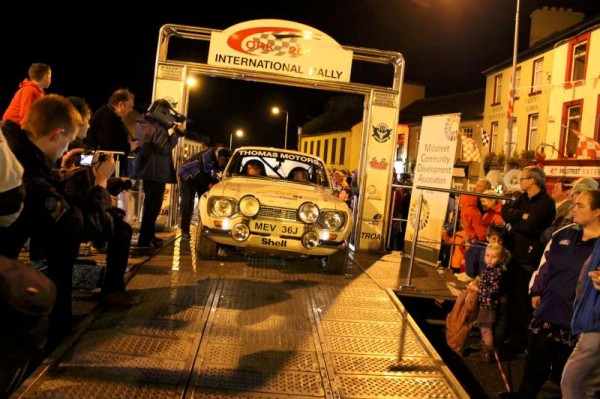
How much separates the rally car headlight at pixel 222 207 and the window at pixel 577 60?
849 inches

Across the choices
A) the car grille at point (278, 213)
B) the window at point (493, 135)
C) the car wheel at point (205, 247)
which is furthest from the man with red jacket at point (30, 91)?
the window at point (493, 135)

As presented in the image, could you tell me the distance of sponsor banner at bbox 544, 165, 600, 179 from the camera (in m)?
18.4

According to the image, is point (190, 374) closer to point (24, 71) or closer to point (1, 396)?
point (1, 396)

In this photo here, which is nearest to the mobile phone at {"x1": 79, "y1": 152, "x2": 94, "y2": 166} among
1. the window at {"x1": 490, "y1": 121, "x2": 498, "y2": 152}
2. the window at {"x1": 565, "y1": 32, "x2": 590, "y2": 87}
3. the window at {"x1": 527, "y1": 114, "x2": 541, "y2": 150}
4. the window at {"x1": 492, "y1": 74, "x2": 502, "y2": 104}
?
the window at {"x1": 565, "y1": 32, "x2": 590, "y2": 87}

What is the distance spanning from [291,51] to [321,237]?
4.27 meters

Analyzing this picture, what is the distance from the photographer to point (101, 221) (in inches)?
131

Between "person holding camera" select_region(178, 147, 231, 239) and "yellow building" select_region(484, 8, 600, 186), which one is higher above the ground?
"yellow building" select_region(484, 8, 600, 186)

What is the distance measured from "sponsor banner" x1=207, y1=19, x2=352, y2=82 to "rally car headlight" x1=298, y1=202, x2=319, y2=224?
364cm

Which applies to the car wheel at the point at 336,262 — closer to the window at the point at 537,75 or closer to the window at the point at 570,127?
the window at the point at 570,127

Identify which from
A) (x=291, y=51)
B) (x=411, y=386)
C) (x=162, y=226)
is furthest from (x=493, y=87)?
(x=411, y=386)

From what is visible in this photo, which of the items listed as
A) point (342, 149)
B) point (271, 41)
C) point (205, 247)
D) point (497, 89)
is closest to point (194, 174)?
point (205, 247)

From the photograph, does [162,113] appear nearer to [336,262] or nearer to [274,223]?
[274,223]

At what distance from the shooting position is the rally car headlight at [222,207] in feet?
21.1

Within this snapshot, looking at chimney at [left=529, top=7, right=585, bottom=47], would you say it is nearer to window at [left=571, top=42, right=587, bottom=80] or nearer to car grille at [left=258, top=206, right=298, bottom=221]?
window at [left=571, top=42, right=587, bottom=80]
